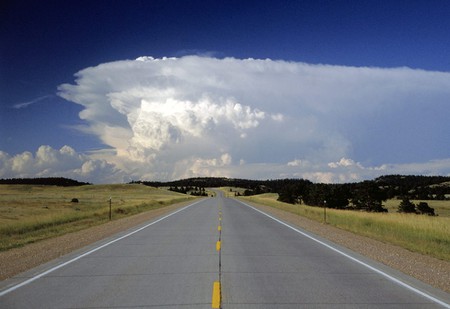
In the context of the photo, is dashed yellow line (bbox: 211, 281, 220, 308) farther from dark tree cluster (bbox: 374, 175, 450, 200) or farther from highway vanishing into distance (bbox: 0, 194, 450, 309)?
dark tree cluster (bbox: 374, 175, 450, 200)

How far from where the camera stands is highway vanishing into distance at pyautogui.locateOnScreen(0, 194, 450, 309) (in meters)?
6.79

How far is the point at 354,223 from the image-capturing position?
966 inches

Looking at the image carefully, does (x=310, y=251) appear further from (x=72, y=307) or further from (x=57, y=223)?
(x=57, y=223)

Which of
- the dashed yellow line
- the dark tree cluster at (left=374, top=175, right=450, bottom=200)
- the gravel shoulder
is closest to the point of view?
the dashed yellow line

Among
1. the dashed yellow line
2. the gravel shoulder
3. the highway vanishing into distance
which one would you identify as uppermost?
the dashed yellow line

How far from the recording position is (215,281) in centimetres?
830

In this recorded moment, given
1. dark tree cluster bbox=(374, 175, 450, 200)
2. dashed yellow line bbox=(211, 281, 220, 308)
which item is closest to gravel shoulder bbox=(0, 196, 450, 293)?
dashed yellow line bbox=(211, 281, 220, 308)

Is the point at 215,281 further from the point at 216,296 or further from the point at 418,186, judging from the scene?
the point at 418,186

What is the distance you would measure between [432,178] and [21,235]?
172 meters

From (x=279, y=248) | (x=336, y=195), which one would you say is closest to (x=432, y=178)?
(x=336, y=195)

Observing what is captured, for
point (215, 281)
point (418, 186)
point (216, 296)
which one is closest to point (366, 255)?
point (215, 281)

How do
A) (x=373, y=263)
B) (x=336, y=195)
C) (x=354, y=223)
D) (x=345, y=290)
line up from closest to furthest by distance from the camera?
(x=345, y=290) < (x=373, y=263) < (x=354, y=223) < (x=336, y=195)

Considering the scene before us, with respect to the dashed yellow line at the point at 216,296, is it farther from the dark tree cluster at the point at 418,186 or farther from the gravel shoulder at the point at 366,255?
the dark tree cluster at the point at 418,186

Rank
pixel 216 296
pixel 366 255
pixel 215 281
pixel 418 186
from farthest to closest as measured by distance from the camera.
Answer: pixel 418 186 → pixel 366 255 → pixel 215 281 → pixel 216 296
